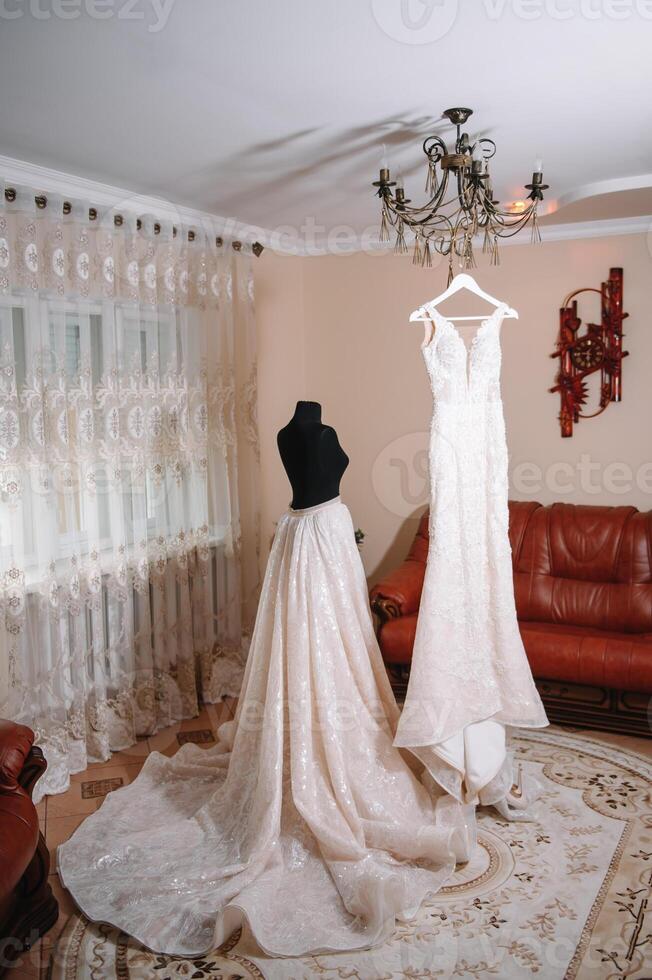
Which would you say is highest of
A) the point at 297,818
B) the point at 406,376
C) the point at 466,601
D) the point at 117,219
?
the point at 117,219

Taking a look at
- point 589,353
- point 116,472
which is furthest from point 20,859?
point 589,353

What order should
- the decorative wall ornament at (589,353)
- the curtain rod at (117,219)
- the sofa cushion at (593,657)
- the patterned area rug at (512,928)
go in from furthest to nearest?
the decorative wall ornament at (589,353), the sofa cushion at (593,657), the curtain rod at (117,219), the patterned area rug at (512,928)

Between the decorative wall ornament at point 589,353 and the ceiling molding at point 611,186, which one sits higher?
the ceiling molding at point 611,186

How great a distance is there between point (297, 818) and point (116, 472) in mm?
1762

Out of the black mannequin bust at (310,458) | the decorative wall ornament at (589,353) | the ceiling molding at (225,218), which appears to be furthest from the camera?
the decorative wall ornament at (589,353)

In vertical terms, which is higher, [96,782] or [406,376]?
[406,376]

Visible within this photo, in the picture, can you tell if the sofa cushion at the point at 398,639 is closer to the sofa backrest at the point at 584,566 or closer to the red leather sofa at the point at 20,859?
the sofa backrest at the point at 584,566

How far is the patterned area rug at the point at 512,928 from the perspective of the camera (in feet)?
7.42

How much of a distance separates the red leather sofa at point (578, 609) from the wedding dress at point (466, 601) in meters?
0.90

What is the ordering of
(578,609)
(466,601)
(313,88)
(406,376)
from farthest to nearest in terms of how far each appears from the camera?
(406,376) → (578,609) → (466,601) → (313,88)

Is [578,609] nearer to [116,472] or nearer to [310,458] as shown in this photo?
[310,458]

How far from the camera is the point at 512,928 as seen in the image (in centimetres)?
242

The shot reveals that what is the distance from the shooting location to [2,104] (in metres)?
2.66

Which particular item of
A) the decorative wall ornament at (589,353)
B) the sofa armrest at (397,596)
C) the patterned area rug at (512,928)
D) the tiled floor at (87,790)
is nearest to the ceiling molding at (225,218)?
the decorative wall ornament at (589,353)
